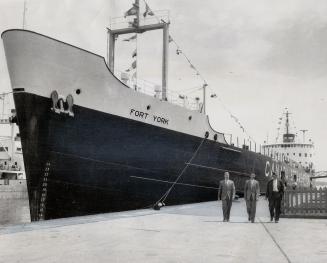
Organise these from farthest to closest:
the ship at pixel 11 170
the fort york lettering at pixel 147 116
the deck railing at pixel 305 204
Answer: the ship at pixel 11 170 → the fort york lettering at pixel 147 116 → the deck railing at pixel 305 204

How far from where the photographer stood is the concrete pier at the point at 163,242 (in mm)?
4863

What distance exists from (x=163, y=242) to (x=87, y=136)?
17.5ft

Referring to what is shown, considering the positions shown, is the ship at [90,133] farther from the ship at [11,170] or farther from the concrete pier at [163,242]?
the ship at [11,170]

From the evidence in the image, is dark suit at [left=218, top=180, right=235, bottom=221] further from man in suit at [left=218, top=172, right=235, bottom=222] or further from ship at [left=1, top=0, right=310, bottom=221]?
ship at [left=1, top=0, right=310, bottom=221]

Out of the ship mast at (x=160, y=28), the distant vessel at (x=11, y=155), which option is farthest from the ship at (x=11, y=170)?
the ship mast at (x=160, y=28)

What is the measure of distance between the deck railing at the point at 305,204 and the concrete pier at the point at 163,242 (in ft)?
5.92

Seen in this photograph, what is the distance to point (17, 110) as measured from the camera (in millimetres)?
9812

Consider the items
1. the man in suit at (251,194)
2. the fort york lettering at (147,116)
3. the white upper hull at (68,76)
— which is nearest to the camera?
the man in suit at (251,194)

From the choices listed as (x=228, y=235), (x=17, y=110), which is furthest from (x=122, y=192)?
(x=228, y=235)

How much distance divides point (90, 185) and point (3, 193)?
22071 millimetres

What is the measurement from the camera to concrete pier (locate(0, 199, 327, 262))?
16.0 feet

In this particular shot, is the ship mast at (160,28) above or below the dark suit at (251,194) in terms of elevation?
above

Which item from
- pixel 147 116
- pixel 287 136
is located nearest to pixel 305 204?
pixel 147 116

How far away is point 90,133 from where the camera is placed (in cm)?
1083
